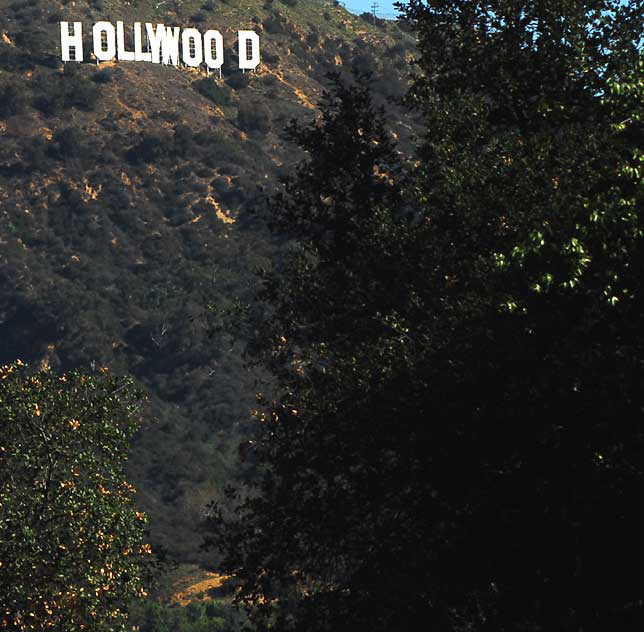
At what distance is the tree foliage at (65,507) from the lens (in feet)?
72.0

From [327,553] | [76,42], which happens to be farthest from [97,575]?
[76,42]

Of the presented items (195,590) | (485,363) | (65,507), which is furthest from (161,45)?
(485,363)

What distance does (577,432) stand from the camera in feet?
48.5

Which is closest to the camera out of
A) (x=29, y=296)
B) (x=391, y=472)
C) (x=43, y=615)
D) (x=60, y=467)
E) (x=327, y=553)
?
(x=391, y=472)

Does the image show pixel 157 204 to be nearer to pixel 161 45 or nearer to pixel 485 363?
pixel 161 45

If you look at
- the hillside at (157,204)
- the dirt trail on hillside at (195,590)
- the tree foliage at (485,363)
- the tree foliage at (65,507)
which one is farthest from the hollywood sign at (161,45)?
the tree foliage at (485,363)

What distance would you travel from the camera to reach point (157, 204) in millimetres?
111938

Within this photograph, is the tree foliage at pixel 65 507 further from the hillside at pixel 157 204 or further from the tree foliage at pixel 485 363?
the hillside at pixel 157 204

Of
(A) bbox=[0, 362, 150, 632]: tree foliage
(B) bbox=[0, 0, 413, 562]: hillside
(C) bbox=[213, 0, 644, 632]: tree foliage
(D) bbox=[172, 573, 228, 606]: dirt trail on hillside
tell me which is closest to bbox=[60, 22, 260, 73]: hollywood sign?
(B) bbox=[0, 0, 413, 562]: hillside

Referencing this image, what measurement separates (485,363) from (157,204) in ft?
322

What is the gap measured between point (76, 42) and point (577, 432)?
111 m

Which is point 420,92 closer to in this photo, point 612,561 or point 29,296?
point 612,561

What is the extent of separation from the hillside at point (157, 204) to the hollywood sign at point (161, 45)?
4.43 feet

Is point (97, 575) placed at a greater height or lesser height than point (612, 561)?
lesser
